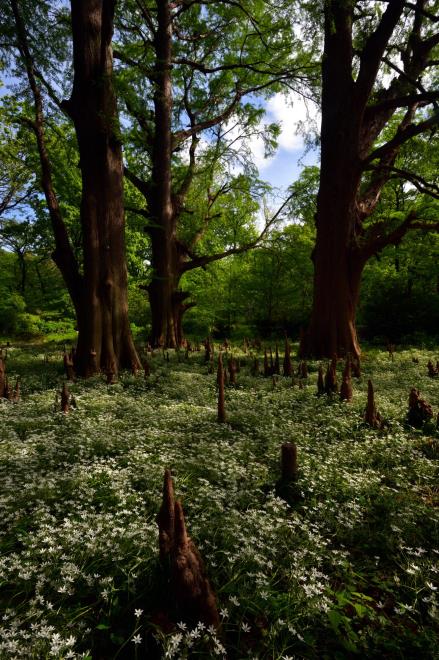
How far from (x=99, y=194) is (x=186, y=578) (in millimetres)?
9320

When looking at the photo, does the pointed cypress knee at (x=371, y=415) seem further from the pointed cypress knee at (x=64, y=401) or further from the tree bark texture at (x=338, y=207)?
the tree bark texture at (x=338, y=207)

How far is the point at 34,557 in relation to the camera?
2.65 m

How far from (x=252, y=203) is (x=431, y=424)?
24425 mm

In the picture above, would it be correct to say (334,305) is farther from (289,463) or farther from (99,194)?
(289,463)

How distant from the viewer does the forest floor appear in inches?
Result: 84.4

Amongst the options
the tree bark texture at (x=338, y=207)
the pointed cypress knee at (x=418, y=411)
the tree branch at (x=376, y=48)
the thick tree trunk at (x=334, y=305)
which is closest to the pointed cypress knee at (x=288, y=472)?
the pointed cypress knee at (x=418, y=411)

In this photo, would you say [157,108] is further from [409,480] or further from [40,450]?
[409,480]

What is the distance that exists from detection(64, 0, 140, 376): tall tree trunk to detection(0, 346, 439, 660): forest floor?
11.1ft

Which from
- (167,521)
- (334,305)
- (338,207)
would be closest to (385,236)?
(338,207)

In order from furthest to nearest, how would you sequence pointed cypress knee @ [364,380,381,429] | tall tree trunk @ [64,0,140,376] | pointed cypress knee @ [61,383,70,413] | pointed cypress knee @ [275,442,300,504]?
tall tree trunk @ [64,0,140,376]
pointed cypress knee @ [61,383,70,413]
pointed cypress knee @ [364,380,381,429]
pointed cypress knee @ [275,442,300,504]

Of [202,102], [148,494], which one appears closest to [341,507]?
[148,494]

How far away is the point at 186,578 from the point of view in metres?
2.24

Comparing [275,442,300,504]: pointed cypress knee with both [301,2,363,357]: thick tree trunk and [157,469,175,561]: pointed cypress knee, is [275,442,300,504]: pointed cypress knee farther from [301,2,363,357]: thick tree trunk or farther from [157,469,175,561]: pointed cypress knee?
[301,2,363,357]: thick tree trunk

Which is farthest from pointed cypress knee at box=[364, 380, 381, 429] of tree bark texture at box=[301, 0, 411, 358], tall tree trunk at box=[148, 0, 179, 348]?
tall tree trunk at box=[148, 0, 179, 348]
